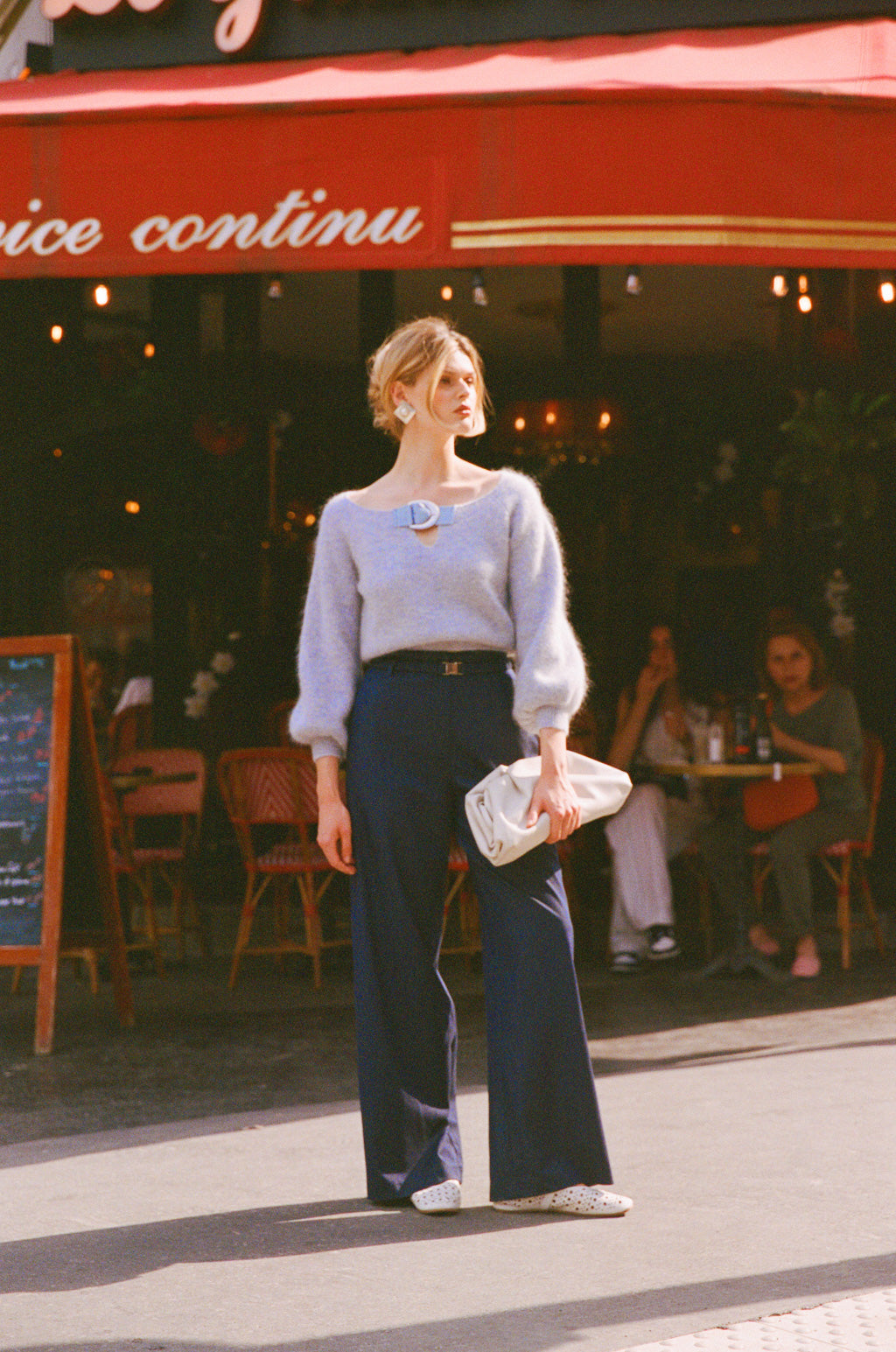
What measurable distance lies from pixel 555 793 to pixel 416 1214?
985 millimetres

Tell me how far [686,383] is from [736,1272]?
8.80 metres

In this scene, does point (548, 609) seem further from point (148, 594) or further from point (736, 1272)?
point (148, 594)

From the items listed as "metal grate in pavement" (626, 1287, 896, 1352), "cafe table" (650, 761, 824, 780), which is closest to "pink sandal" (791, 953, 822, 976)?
"cafe table" (650, 761, 824, 780)

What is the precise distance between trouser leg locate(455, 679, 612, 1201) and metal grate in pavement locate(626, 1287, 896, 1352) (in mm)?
720

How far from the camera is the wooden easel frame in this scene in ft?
19.5

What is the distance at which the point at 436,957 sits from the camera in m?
3.91

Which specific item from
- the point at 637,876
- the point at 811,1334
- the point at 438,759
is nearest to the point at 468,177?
the point at 438,759

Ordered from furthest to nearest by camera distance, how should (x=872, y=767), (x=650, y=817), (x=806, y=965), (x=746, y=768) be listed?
1. (x=872, y=767)
2. (x=650, y=817)
3. (x=806, y=965)
4. (x=746, y=768)

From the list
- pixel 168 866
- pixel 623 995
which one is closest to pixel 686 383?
pixel 168 866

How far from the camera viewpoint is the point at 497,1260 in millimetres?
3473

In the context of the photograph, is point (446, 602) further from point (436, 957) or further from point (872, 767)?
point (872, 767)

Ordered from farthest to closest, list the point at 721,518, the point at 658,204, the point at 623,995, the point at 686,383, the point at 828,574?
the point at 686,383
the point at 721,518
the point at 828,574
the point at 623,995
the point at 658,204

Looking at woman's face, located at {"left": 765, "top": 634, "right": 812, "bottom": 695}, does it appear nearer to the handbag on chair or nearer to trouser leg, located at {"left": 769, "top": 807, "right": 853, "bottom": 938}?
the handbag on chair

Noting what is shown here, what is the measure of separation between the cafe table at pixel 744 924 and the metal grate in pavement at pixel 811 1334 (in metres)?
4.12
